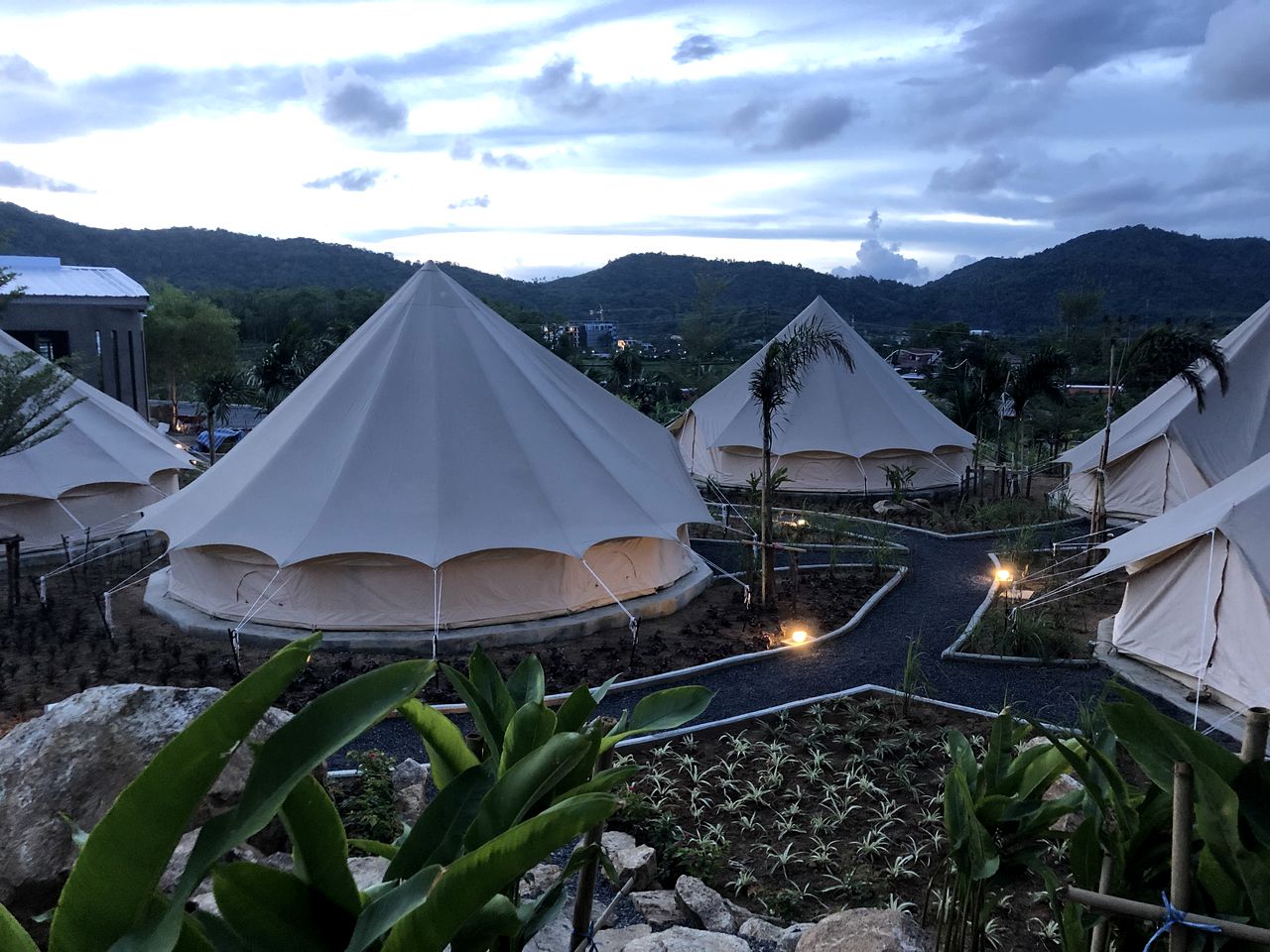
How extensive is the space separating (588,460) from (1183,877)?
27.6 feet

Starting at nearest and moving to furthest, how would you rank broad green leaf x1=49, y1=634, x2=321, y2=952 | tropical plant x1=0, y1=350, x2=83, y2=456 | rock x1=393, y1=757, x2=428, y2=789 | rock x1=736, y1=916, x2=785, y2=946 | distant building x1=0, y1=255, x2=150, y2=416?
1. broad green leaf x1=49, y1=634, x2=321, y2=952
2. rock x1=736, y1=916, x2=785, y2=946
3. rock x1=393, y1=757, x2=428, y2=789
4. tropical plant x1=0, y1=350, x2=83, y2=456
5. distant building x1=0, y1=255, x2=150, y2=416

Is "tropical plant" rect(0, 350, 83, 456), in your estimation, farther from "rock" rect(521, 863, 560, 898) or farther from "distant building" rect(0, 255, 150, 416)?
"distant building" rect(0, 255, 150, 416)

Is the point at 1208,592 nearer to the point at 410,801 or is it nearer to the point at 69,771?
the point at 410,801

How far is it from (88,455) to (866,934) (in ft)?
46.5

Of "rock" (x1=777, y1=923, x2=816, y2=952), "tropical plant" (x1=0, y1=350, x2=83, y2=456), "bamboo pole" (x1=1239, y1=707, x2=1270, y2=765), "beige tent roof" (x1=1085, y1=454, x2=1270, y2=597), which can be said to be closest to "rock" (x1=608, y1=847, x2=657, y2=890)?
"rock" (x1=777, y1=923, x2=816, y2=952)

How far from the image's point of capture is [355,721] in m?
1.54

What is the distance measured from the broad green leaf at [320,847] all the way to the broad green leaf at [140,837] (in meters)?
0.30

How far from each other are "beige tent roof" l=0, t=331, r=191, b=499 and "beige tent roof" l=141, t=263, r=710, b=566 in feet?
13.6

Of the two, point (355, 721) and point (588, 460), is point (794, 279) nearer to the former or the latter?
point (588, 460)

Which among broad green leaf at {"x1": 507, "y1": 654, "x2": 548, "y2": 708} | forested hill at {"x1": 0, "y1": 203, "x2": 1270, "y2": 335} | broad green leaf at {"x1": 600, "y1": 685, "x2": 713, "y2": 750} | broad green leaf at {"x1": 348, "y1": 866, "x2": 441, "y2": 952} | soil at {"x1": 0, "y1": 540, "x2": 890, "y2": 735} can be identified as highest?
forested hill at {"x1": 0, "y1": 203, "x2": 1270, "y2": 335}

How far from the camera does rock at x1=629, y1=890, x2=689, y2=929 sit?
4645mm

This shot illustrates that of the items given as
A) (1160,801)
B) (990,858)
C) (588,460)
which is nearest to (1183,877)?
(1160,801)

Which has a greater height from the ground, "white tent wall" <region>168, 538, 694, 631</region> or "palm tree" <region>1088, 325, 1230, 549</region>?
"palm tree" <region>1088, 325, 1230, 549</region>

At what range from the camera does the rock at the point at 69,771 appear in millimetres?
3682
